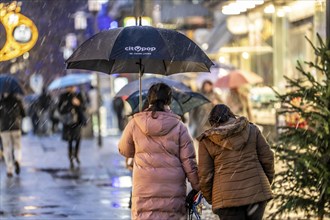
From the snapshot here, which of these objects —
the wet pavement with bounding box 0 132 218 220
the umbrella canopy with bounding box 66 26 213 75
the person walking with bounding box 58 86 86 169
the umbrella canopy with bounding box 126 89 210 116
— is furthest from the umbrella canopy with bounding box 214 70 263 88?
the umbrella canopy with bounding box 66 26 213 75

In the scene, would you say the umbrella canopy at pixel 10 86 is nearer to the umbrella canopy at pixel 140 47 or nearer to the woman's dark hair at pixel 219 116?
the umbrella canopy at pixel 140 47

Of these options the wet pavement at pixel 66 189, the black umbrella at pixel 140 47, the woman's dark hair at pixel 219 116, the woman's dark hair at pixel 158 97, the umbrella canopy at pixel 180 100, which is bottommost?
the wet pavement at pixel 66 189

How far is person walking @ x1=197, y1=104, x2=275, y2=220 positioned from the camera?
8.30m

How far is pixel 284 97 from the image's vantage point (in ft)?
36.6

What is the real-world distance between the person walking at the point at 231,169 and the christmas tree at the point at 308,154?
218 cm

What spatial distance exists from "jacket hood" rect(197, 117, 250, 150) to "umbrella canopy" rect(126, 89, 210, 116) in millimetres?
4248

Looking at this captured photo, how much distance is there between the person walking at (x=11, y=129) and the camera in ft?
64.6

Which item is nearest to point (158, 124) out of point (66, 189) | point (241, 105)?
point (66, 189)

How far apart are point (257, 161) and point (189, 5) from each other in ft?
129

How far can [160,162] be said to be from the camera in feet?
27.8

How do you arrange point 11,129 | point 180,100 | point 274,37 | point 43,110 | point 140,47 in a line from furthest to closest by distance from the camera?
point 43,110
point 274,37
point 11,129
point 180,100
point 140,47

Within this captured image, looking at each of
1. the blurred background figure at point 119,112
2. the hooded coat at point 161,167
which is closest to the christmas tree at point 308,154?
the hooded coat at point 161,167

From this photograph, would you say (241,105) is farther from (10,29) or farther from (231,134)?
(231,134)

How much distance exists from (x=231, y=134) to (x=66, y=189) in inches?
369
